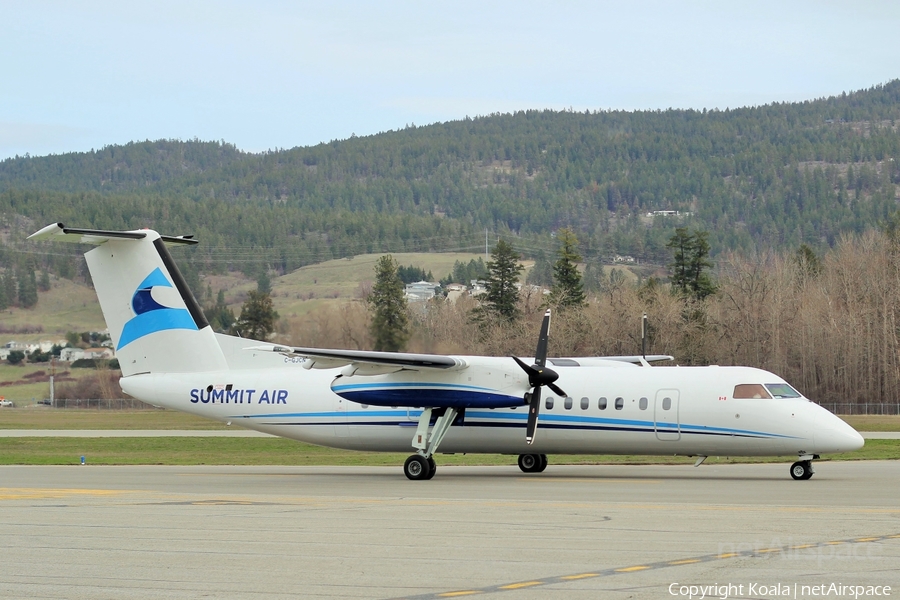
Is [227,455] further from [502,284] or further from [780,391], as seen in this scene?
[502,284]

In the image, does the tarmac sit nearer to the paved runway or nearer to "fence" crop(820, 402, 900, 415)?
the paved runway

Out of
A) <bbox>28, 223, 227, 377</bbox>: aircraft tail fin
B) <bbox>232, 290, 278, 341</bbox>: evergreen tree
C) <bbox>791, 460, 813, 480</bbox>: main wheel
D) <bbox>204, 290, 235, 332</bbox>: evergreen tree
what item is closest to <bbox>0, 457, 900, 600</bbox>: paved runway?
<bbox>791, 460, 813, 480</bbox>: main wheel

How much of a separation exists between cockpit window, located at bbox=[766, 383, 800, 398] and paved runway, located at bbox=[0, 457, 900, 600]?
1.93 meters

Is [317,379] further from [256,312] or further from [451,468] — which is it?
[256,312]

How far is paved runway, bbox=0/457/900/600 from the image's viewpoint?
34.9ft

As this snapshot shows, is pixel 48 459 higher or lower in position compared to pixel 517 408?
lower

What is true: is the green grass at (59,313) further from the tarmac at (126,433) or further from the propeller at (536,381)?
the propeller at (536,381)

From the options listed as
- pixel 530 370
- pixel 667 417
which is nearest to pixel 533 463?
pixel 530 370

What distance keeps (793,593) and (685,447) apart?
14.3 metres

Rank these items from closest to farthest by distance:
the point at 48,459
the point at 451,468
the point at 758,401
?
the point at 758,401, the point at 451,468, the point at 48,459

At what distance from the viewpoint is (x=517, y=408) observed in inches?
995

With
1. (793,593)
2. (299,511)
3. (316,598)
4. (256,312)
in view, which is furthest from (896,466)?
(256,312)

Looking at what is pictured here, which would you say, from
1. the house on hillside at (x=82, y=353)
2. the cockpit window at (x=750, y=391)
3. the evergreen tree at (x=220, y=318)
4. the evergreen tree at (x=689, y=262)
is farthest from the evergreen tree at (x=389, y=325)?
the house on hillside at (x=82, y=353)

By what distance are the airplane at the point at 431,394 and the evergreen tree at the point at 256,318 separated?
40.7m
